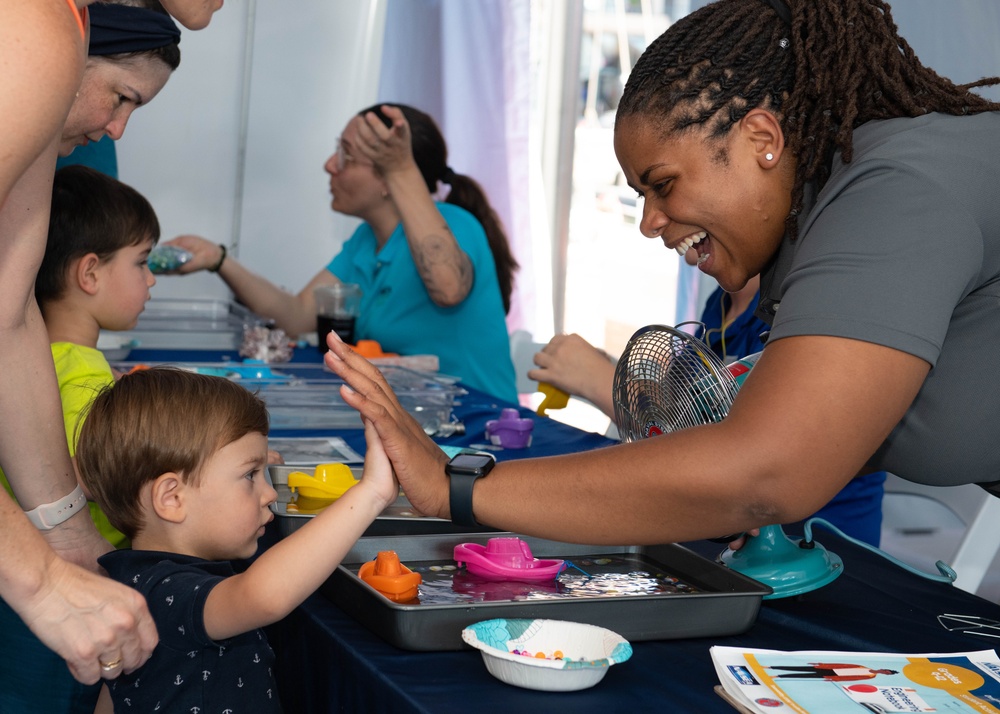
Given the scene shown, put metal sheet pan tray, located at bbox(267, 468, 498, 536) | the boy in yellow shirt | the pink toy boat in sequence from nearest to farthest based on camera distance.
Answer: the pink toy boat
metal sheet pan tray, located at bbox(267, 468, 498, 536)
the boy in yellow shirt

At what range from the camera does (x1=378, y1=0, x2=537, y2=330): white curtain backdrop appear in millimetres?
4594

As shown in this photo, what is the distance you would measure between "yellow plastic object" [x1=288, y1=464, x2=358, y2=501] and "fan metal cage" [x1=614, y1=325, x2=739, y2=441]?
1.55 ft

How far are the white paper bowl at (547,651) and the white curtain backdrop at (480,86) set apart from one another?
3499mm

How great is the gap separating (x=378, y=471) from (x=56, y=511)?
507 millimetres

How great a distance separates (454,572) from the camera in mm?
1393

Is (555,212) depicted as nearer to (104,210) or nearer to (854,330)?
(104,210)

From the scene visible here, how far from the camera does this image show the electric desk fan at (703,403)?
1.43 metres

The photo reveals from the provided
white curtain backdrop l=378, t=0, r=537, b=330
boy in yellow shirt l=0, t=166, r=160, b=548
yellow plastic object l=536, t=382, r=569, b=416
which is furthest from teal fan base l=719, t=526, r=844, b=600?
white curtain backdrop l=378, t=0, r=537, b=330

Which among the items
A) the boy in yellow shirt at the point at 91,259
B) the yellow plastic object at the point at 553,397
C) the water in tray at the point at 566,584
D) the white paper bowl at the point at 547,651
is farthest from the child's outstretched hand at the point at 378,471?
the yellow plastic object at the point at 553,397

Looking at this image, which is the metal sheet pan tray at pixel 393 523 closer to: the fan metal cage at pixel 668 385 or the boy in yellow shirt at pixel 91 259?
the fan metal cage at pixel 668 385

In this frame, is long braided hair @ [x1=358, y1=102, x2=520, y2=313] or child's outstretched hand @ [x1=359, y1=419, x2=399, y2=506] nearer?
child's outstretched hand @ [x1=359, y1=419, x2=399, y2=506]

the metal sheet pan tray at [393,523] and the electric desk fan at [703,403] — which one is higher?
the electric desk fan at [703,403]

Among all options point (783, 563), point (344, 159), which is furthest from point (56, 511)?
point (344, 159)

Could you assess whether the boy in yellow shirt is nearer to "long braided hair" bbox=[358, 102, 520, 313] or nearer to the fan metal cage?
the fan metal cage
